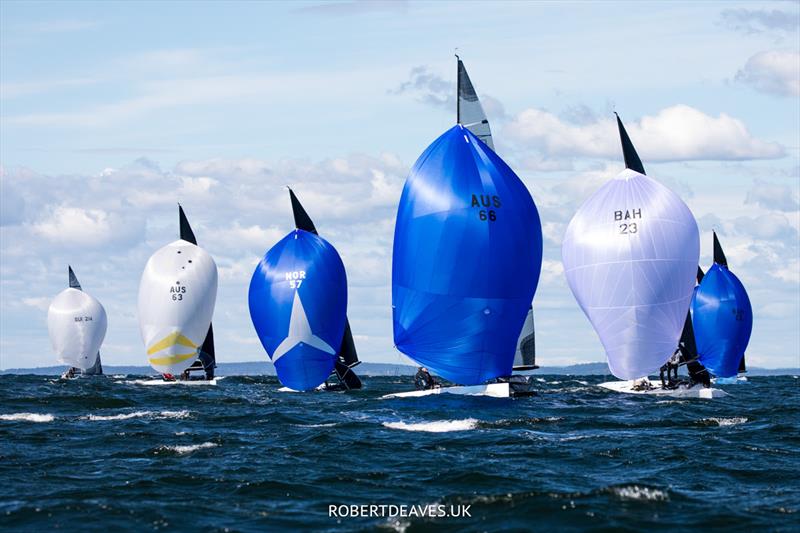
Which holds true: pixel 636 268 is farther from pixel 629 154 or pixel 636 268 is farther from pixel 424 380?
pixel 424 380

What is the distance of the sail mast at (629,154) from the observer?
5644 cm

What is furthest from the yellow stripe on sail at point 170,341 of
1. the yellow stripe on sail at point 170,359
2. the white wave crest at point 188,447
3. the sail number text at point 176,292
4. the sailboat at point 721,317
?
the white wave crest at point 188,447

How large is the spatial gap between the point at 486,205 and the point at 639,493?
73.1 ft

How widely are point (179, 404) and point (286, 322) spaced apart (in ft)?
26.1

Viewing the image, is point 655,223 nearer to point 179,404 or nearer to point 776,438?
point 776,438

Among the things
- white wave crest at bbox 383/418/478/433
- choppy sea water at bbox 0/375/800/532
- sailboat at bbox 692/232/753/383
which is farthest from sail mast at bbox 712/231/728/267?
white wave crest at bbox 383/418/478/433

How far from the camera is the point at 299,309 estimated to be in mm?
60156

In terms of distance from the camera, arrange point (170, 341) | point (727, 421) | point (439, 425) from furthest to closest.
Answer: point (170, 341) < point (727, 421) < point (439, 425)

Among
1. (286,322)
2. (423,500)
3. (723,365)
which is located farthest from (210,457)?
(723,365)

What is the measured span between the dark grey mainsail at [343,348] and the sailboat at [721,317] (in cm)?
2573

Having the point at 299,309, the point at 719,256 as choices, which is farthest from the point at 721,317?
the point at 299,309

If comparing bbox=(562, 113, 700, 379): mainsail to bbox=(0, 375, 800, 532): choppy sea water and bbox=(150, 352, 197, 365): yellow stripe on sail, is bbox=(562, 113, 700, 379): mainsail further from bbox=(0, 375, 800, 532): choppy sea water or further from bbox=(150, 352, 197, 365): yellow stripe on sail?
bbox=(150, 352, 197, 365): yellow stripe on sail

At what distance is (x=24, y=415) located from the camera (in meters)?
45.7

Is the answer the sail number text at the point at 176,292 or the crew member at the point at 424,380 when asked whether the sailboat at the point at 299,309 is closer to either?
the crew member at the point at 424,380
